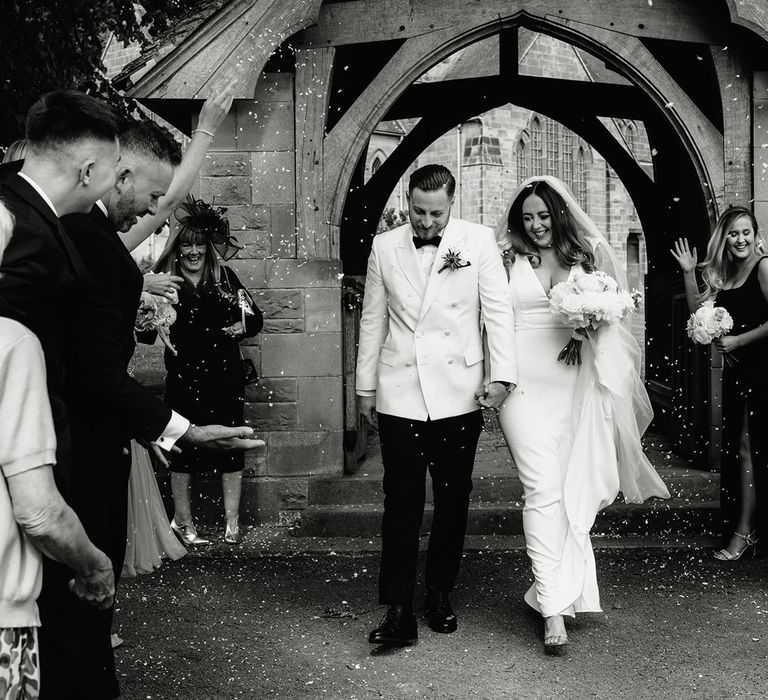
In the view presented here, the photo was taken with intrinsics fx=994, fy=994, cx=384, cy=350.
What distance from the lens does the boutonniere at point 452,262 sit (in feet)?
15.9

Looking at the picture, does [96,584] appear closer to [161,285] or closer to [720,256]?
[161,285]

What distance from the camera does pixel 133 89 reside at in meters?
6.64

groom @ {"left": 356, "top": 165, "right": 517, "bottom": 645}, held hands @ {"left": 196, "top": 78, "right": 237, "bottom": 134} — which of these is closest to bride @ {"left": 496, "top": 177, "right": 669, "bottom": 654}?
groom @ {"left": 356, "top": 165, "right": 517, "bottom": 645}

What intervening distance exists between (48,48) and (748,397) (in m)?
7.63

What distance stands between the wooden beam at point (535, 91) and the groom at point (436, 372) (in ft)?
19.1

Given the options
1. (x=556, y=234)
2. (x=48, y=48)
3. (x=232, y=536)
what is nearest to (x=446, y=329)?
(x=556, y=234)

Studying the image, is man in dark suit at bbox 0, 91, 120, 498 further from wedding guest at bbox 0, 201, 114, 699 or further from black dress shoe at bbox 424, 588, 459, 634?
black dress shoe at bbox 424, 588, 459, 634

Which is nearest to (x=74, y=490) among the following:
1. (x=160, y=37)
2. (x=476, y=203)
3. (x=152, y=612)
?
(x=152, y=612)

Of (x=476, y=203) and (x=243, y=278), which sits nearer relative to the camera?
(x=243, y=278)

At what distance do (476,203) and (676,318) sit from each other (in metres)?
29.9

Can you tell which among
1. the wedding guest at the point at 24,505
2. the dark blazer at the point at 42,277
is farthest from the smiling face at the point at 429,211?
the wedding guest at the point at 24,505

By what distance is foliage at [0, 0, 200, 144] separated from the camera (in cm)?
959

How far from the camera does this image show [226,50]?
6637 millimetres

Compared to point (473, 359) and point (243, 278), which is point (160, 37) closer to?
point (243, 278)
